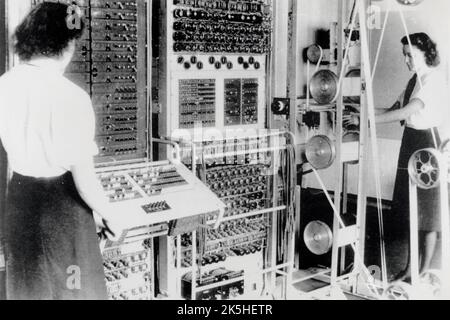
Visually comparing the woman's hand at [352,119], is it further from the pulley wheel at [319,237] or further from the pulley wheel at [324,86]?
the pulley wheel at [319,237]

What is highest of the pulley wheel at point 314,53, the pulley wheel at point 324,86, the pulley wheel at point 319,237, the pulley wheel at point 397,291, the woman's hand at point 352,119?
the pulley wheel at point 314,53

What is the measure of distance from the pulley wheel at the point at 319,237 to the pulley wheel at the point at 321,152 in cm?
43

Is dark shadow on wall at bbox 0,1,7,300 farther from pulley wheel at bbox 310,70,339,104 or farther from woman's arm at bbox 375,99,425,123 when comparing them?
woman's arm at bbox 375,99,425,123

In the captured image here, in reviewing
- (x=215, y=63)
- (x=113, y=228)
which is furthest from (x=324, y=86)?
(x=113, y=228)

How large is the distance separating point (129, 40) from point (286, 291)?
2056mm

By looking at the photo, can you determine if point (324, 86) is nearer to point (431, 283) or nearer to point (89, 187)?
point (431, 283)

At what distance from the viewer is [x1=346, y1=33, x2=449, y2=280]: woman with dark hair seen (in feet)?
12.9

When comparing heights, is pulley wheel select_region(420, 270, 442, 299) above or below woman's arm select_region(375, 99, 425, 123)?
below

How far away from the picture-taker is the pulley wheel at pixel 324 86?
4.20 metres

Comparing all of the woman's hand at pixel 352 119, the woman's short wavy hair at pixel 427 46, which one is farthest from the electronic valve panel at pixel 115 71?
the woman's short wavy hair at pixel 427 46

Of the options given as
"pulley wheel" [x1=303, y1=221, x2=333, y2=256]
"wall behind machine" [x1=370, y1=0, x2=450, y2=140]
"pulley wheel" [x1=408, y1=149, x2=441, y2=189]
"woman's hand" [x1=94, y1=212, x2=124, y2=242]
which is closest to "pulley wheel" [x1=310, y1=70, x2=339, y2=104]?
"wall behind machine" [x1=370, y1=0, x2=450, y2=140]

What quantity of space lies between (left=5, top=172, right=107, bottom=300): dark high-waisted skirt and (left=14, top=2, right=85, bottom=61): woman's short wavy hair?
1.81ft

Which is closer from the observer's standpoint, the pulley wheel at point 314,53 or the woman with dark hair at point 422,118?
the woman with dark hair at point 422,118

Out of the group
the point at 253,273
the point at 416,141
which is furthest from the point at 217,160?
the point at 416,141
